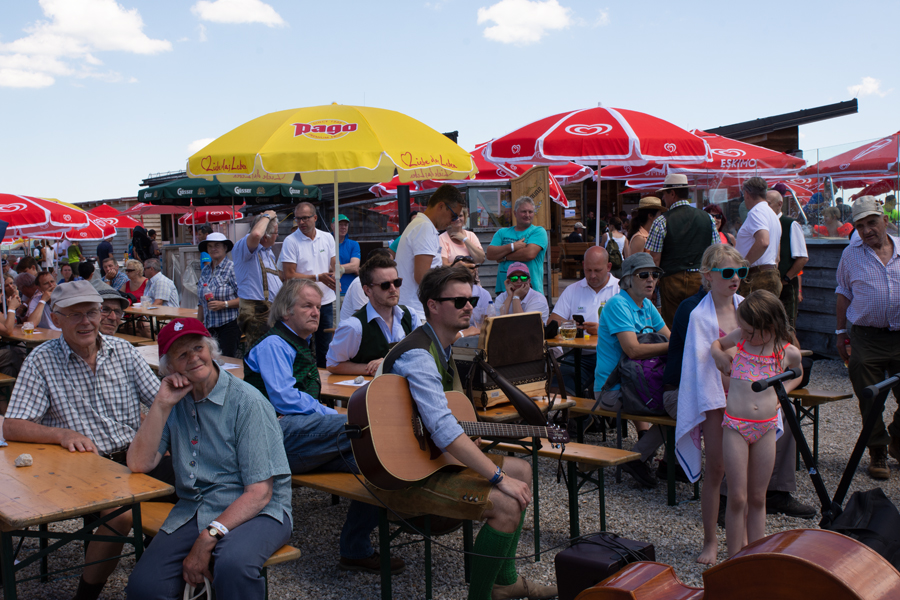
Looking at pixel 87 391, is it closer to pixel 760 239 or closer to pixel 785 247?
pixel 760 239

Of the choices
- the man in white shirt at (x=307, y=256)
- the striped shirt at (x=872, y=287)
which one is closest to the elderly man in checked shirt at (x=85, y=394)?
the man in white shirt at (x=307, y=256)

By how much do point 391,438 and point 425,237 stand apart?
3122 millimetres

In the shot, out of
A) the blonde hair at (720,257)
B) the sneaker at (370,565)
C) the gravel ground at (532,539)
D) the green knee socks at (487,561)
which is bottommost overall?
the gravel ground at (532,539)

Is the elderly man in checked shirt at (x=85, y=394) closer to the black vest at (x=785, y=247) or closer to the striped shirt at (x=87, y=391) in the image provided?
the striped shirt at (x=87, y=391)

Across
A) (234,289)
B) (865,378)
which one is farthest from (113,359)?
(865,378)

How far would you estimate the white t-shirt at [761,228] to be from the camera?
696cm

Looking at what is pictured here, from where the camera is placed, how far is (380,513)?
325cm

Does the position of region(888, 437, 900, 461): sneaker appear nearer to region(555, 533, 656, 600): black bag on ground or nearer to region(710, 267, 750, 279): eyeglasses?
region(710, 267, 750, 279): eyeglasses

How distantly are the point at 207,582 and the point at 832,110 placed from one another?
56.1ft

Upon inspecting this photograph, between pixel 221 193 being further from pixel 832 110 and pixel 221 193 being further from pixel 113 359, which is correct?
pixel 832 110

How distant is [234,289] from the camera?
7.77 metres

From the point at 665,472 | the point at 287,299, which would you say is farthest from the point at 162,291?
the point at 665,472

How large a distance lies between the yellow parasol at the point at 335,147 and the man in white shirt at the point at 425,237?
29 centimetres

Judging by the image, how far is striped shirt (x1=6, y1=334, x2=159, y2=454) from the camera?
10.9ft
